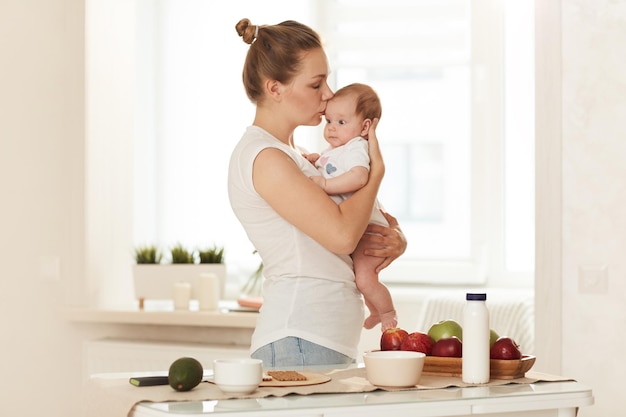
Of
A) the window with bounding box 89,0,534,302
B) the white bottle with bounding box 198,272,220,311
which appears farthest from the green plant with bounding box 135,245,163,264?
the window with bounding box 89,0,534,302

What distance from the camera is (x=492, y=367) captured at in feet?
6.22

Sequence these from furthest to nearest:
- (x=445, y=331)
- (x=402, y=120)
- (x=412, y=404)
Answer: (x=402, y=120) → (x=445, y=331) → (x=412, y=404)

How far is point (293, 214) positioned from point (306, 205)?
0.12ft

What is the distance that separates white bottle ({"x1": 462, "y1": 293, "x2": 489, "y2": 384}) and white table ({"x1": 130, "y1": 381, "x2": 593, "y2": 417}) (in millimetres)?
37

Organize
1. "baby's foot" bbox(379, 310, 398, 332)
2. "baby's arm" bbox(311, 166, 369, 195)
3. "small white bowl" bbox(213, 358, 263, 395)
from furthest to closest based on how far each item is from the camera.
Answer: "baby's foot" bbox(379, 310, 398, 332), "baby's arm" bbox(311, 166, 369, 195), "small white bowl" bbox(213, 358, 263, 395)

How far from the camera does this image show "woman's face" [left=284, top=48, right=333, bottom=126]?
226cm

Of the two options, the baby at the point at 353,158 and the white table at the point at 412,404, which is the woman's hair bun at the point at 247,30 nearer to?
the baby at the point at 353,158

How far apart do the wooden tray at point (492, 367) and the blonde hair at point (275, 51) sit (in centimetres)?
76

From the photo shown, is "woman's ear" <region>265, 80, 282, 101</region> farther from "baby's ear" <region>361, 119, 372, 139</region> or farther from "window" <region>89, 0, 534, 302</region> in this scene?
"window" <region>89, 0, 534, 302</region>

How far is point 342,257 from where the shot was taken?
224 centimetres

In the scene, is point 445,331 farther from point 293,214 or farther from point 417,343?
point 293,214

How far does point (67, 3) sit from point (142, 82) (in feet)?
2.38

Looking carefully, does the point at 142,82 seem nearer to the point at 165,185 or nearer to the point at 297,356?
the point at 165,185

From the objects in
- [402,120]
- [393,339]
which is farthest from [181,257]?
[393,339]
